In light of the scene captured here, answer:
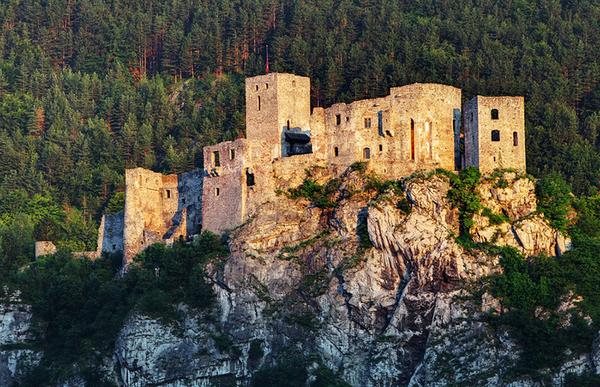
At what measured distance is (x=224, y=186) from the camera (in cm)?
7831

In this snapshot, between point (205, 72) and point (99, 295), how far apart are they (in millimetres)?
35958

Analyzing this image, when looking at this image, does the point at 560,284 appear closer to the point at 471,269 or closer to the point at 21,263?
the point at 471,269

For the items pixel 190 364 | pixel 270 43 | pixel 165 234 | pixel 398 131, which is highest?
pixel 270 43

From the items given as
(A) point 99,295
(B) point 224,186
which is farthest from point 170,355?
(B) point 224,186

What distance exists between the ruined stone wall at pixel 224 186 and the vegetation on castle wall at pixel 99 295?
3.76ft

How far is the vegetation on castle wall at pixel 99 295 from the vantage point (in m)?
76.8

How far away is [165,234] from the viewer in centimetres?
8156

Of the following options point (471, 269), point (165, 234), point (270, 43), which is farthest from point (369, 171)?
point (270, 43)

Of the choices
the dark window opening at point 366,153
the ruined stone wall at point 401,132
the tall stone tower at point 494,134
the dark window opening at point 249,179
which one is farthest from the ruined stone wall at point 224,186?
the tall stone tower at point 494,134

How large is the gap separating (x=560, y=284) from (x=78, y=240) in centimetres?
3249

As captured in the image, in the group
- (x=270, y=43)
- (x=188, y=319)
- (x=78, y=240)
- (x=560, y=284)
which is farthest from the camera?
(x=270, y=43)

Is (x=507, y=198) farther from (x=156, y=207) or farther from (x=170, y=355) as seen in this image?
(x=156, y=207)

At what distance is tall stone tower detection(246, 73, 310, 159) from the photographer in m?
78.2

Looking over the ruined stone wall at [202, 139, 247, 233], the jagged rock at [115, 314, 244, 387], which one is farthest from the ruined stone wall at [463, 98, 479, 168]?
the jagged rock at [115, 314, 244, 387]
